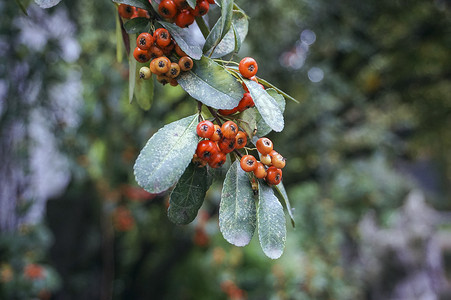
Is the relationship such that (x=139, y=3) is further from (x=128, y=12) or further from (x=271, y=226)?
(x=271, y=226)

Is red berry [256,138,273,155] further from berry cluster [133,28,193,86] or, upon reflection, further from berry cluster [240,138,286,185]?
berry cluster [133,28,193,86]

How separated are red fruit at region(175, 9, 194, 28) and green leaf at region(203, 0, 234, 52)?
2.2 inches

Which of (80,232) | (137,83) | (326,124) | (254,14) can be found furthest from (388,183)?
(137,83)

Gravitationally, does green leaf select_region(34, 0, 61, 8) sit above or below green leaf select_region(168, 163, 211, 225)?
above

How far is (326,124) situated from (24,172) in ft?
6.72

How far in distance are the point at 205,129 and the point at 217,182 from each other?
1218mm

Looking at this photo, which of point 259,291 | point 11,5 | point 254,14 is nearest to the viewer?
point 11,5

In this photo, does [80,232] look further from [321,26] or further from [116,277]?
[321,26]

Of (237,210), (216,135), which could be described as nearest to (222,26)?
(216,135)

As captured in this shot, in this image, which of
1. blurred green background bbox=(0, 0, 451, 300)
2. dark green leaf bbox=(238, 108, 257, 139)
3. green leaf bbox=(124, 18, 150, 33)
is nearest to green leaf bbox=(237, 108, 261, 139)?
dark green leaf bbox=(238, 108, 257, 139)

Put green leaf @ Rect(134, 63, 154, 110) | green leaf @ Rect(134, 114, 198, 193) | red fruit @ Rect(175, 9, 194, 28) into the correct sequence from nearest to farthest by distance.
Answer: green leaf @ Rect(134, 114, 198, 193) → red fruit @ Rect(175, 9, 194, 28) → green leaf @ Rect(134, 63, 154, 110)

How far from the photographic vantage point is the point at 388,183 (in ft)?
16.6

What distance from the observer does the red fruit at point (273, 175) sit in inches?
21.7

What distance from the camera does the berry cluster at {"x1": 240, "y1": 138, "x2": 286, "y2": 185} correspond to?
54 centimetres
